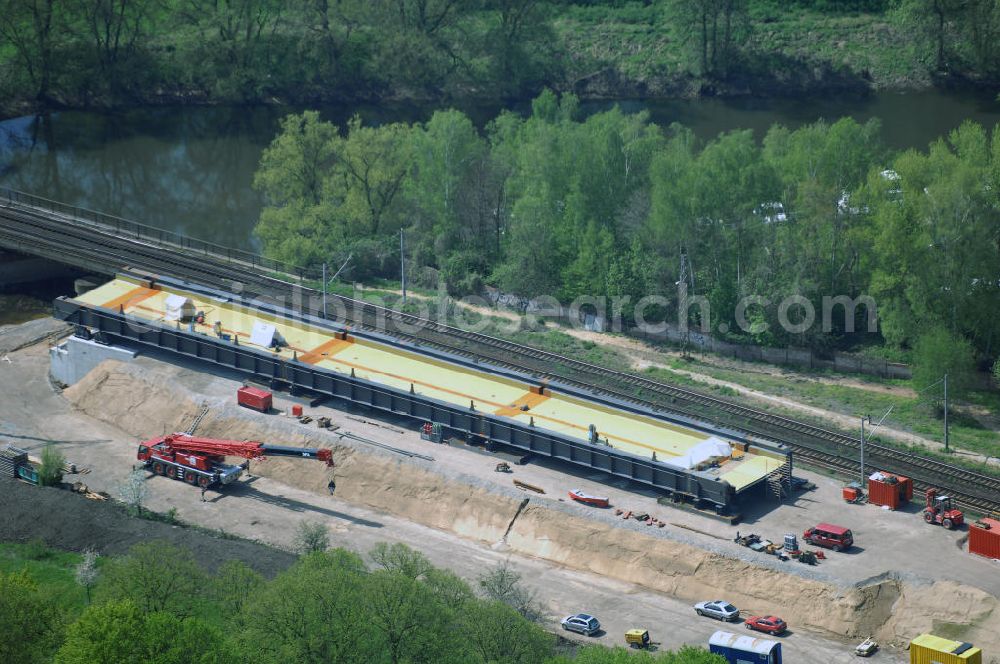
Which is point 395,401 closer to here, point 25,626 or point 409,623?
point 409,623

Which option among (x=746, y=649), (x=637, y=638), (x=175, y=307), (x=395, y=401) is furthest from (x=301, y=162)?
(x=746, y=649)

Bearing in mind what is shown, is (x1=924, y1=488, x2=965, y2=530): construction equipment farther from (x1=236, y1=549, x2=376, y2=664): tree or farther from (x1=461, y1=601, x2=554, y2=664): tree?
(x1=236, y1=549, x2=376, y2=664): tree

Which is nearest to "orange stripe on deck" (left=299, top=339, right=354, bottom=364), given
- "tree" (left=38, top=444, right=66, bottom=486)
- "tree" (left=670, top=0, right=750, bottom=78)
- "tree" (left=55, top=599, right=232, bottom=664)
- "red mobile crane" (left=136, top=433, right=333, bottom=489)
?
"red mobile crane" (left=136, top=433, right=333, bottom=489)

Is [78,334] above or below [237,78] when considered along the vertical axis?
below

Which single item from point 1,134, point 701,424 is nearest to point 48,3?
point 1,134

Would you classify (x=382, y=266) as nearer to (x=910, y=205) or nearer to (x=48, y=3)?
(x=910, y=205)

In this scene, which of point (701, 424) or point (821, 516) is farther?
point (701, 424)
